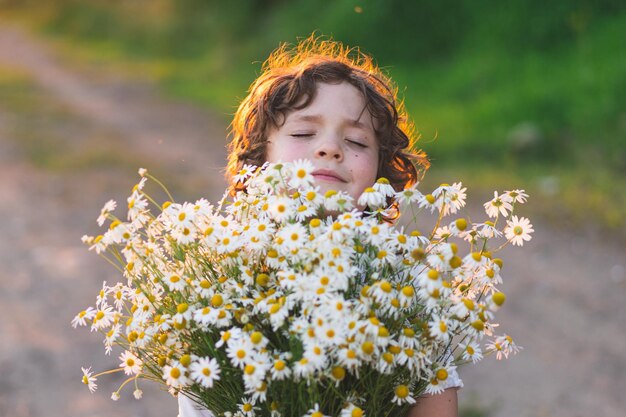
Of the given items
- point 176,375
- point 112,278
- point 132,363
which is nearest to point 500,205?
point 176,375

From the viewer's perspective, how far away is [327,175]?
2430 millimetres

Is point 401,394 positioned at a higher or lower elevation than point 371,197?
lower

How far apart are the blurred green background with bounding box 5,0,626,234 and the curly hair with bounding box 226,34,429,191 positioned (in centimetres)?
207

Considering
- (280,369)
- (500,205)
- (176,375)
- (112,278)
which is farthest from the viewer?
(112,278)

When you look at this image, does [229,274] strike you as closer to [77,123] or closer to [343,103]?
[343,103]

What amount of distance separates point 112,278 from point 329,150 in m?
4.41

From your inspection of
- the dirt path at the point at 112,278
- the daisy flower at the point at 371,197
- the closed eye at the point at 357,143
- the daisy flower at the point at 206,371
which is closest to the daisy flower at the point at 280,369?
the daisy flower at the point at 206,371

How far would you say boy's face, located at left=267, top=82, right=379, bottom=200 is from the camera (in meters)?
2.45

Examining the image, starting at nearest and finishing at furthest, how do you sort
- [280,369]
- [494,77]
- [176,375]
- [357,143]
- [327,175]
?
1. [280,369]
2. [176,375]
3. [327,175]
4. [357,143]
5. [494,77]

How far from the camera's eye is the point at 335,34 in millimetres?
13508

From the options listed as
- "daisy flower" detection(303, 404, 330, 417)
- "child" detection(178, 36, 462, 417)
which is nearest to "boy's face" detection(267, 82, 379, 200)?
Result: "child" detection(178, 36, 462, 417)

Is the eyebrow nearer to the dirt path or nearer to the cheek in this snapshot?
the cheek

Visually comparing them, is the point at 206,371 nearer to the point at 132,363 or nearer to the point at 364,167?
the point at 132,363

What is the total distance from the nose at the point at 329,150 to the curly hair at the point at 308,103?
228 millimetres
